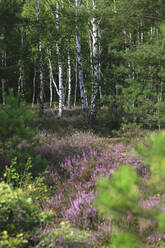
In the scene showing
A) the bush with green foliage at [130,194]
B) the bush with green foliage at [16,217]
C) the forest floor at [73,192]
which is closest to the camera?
the bush with green foliage at [130,194]

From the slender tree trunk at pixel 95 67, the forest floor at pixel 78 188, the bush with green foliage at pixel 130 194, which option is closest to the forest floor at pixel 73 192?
the forest floor at pixel 78 188

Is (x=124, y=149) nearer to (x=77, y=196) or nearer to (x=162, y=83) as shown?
(x=162, y=83)

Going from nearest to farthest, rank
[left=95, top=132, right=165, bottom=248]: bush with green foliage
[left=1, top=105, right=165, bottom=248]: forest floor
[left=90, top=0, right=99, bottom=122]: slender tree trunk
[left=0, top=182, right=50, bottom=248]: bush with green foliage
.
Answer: [left=95, top=132, right=165, bottom=248]: bush with green foliage → [left=0, top=182, right=50, bottom=248]: bush with green foliage → [left=1, top=105, right=165, bottom=248]: forest floor → [left=90, top=0, right=99, bottom=122]: slender tree trunk

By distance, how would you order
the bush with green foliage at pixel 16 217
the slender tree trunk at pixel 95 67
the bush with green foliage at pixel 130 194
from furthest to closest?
the slender tree trunk at pixel 95 67
the bush with green foliage at pixel 16 217
the bush with green foliage at pixel 130 194

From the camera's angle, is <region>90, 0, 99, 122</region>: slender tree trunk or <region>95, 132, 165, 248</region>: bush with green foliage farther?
<region>90, 0, 99, 122</region>: slender tree trunk

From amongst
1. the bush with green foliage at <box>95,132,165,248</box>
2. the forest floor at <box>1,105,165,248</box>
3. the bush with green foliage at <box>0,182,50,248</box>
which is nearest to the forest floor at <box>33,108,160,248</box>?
the forest floor at <box>1,105,165,248</box>

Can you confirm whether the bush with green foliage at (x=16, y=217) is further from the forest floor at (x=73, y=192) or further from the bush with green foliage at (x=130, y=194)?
the bush with green foliage at (x=130, y=194)

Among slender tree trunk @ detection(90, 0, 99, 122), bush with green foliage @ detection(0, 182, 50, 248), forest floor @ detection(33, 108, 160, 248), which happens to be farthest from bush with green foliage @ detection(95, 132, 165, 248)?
slender tree trunk @ detection(90, 0, 99, 122)

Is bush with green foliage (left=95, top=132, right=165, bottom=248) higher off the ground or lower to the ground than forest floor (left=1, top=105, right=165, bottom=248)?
higher

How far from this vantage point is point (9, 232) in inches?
115

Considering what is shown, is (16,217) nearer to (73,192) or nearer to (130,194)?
(73,192)

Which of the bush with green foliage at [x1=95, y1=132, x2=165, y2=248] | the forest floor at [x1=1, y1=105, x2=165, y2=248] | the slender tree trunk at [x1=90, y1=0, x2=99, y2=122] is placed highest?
the slender tree trunk at [x1=90, y1=0, x2=99, y2=122]

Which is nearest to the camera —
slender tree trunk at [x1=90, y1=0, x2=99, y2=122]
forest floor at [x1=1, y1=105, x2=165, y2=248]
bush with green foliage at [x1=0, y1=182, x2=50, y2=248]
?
bush with green foliage at [x1=0, y1=182, x2=50, y2=248]

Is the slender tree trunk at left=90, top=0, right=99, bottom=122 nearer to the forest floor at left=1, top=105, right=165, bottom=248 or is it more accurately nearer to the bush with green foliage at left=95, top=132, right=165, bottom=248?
the forest floor at left=1, top=105, right=165, bottom=248
